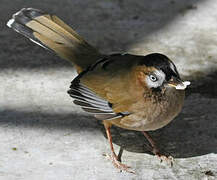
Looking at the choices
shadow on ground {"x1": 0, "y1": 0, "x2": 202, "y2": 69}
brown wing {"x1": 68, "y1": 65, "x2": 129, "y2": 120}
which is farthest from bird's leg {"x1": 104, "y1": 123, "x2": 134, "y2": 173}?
shadow on ground {"x1": 0, "y1": 0, "x2": 202, "y2": 69}

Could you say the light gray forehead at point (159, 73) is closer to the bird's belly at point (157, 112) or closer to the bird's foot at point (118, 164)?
the bird's belly at point (157, 112)

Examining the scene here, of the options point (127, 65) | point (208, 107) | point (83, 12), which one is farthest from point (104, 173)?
point (83, 12)

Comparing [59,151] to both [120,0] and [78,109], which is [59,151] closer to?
[78,109]

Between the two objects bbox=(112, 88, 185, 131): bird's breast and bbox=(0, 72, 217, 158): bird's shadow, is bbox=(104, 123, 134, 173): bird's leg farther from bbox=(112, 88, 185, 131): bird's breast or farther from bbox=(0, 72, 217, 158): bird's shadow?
bbox=(112, 88, 185, 131): bird's breast

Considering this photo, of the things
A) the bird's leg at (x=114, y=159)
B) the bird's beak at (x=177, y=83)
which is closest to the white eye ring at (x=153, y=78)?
the bird's beak at (x=177, y=83)

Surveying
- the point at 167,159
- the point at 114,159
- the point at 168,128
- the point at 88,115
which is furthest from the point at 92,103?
the point at 168,128

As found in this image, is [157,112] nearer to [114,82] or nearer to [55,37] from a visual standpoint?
[114,82]
